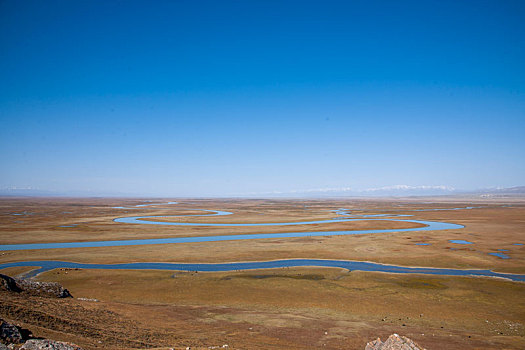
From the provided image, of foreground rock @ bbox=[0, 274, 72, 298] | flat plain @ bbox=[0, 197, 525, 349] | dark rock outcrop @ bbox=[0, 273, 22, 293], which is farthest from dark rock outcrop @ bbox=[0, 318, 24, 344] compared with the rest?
foreground rock @ bbox=[0, 274, 72, 298]

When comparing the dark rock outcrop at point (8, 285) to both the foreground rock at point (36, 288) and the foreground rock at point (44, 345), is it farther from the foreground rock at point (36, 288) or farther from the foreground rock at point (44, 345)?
the foreground rock at point (44, 345)

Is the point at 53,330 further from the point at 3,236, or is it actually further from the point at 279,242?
the point at 3,236

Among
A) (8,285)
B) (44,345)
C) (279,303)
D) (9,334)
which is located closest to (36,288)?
(8,285)

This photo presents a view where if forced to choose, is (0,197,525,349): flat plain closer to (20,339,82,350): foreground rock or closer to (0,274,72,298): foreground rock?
(0,274,72,298): foreground rock

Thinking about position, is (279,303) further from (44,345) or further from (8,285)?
(8,285)

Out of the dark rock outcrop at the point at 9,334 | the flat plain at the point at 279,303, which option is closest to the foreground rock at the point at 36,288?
the flat plain at the point at 279,303

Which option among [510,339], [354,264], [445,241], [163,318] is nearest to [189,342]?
[163,318]

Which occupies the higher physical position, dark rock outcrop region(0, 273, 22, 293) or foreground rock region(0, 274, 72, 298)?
dark rock outcrop region(0, 273, 22, 293)

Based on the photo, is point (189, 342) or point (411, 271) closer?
point (189, 342)
